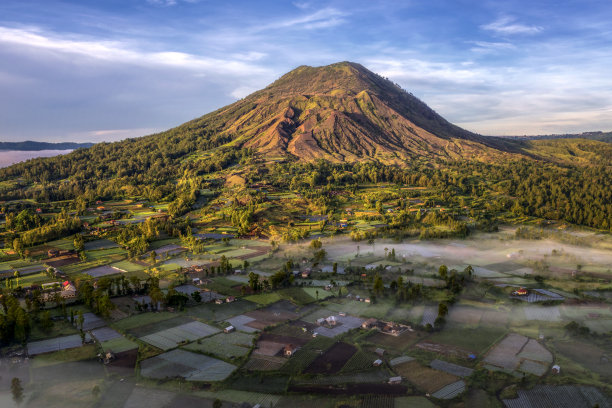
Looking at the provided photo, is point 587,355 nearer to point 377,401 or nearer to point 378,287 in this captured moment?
point 377,401

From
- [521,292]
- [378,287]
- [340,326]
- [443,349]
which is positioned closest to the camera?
[443,349]

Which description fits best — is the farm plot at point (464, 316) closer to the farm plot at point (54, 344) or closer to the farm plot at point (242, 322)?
the farm plot at point (242, 322)

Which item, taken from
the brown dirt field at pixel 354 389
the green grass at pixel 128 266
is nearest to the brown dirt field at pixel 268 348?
the brown dirt field at pixel 354 389

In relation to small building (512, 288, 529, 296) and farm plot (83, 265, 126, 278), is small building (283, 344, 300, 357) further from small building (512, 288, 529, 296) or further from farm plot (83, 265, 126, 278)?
farm plot (83, 265, 126, 278)

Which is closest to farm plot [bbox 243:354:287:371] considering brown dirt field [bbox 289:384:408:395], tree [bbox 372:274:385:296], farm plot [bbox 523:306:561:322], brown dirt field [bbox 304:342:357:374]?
brown dirt field [bbox 304:342:357:374]

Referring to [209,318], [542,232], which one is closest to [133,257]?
[209,318]

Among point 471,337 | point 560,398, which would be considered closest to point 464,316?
point 471,337
